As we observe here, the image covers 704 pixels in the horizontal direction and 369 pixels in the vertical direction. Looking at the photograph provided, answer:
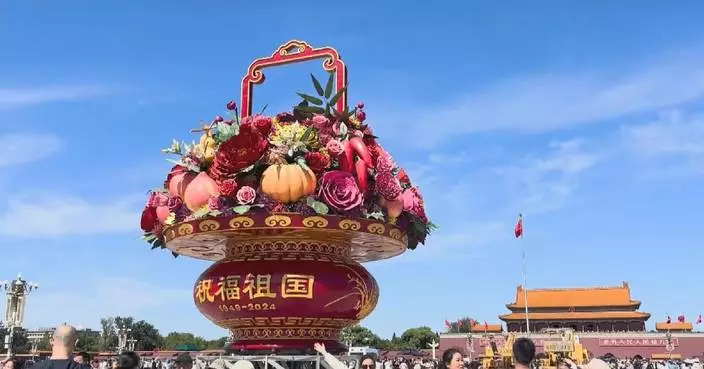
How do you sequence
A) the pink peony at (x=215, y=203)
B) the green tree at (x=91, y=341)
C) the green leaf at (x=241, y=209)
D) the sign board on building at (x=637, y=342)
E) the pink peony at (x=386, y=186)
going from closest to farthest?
the green leaf at (x=241, y=209) → the pink peony at (x=215, y=203) → the pink peony at (x=386, y=186) → the sign board on building at (x=637, y=342) → the green tree at (x=91, y=341)

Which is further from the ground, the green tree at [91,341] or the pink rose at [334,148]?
the pink rose at [334,148]

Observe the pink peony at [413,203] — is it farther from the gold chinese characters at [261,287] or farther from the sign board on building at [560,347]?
the sign board on building at [560,347]

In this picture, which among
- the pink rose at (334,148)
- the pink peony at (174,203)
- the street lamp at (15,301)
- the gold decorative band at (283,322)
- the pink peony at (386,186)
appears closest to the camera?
the gold decorative band at (283,322)

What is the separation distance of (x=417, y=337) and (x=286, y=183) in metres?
77.4

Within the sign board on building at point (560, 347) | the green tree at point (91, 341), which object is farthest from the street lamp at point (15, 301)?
the green tree at point (91, 341)

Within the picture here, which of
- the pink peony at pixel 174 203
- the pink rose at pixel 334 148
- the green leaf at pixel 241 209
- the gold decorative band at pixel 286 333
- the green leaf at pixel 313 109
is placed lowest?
the gold decorative band at pixel 286 333

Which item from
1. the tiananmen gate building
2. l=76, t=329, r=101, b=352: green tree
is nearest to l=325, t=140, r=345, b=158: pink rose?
the tiananmen gate building

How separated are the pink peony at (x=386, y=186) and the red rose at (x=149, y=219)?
2164mm

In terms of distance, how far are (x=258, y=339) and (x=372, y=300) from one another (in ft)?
3.52

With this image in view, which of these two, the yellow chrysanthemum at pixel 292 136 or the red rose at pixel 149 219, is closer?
the yellow chrysanthemum at pixel 292 136

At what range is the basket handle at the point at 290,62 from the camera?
6395 mm

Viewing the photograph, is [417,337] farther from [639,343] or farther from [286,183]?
[286,183]

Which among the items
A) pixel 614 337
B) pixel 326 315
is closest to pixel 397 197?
pixel 326 315

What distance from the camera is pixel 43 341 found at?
2749 inches
